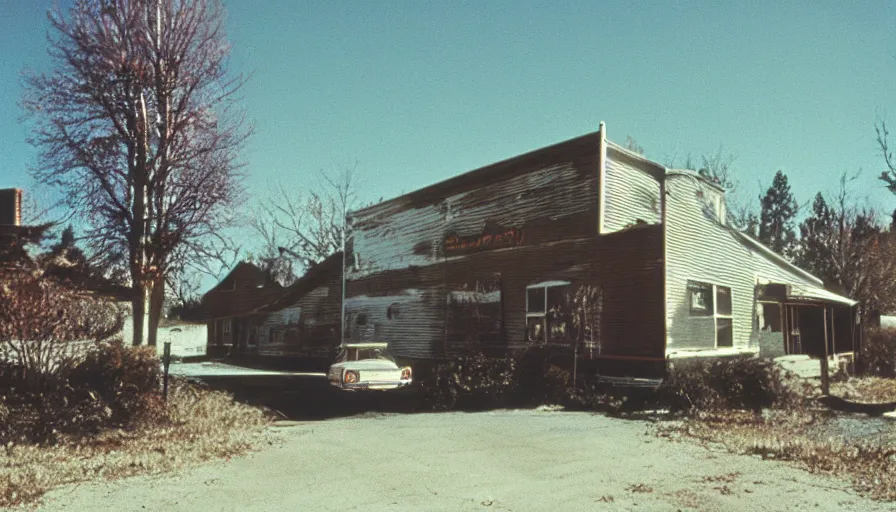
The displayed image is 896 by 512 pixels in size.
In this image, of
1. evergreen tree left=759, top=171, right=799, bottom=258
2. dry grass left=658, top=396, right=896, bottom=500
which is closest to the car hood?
dry grass left=658, top=396, right=896, bottom=500

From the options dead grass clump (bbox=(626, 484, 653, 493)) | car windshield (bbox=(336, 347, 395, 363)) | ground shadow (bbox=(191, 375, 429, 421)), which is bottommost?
ground shadow (bbox=(191, 375, 429, 421))

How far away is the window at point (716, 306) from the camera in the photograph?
17.6 metres

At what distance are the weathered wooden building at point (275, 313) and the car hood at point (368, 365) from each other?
8932 millimetres

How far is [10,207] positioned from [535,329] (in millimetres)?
18394

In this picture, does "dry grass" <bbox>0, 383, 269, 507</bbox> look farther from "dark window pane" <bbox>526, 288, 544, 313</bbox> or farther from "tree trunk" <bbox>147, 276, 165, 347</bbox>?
"dark window pane" <bbox>526, 288, 544, 313</bbox>

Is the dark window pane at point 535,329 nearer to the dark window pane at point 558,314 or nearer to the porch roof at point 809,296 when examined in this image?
the dark window pane at point 558,314

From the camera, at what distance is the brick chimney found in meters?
22.2

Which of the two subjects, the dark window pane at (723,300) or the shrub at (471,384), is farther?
the dark window pane at (723,300)

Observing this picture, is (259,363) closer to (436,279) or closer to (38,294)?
(436,279)

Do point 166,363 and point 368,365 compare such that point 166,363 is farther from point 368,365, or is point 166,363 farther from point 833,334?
point 833,334

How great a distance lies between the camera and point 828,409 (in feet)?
46.7

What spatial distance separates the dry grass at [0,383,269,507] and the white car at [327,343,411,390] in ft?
10.5

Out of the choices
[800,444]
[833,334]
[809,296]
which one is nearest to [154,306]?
[800,444]

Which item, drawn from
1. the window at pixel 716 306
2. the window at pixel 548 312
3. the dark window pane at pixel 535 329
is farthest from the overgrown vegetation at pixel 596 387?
the window at pixel 716 306
